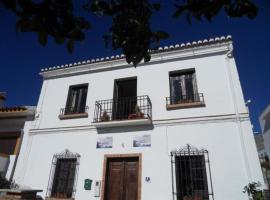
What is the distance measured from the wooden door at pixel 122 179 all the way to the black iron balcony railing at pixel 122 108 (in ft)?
5.43

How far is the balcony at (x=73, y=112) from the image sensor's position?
918 centimetres

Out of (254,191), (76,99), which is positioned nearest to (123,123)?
(76,99)

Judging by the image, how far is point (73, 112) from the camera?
9734 millimetres

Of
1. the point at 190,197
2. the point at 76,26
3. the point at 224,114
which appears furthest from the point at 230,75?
the point at 76,26

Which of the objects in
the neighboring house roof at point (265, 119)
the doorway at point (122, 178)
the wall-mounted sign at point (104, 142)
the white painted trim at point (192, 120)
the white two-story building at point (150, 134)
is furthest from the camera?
the neighboring house roof at point (265, 119)

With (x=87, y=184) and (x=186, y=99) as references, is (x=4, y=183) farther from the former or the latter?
(x=186, y=99)

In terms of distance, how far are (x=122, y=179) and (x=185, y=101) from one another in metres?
3.68

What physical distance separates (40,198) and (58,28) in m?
8.25

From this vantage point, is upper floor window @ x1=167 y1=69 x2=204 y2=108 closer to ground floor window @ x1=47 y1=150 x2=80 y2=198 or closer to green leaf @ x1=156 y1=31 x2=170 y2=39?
ground floor window @ x1=47 y1=150 x2=80 y2=198

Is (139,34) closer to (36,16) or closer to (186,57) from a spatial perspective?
(36,16)

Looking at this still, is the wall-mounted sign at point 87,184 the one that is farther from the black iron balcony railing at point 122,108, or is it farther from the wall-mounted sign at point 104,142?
the black iron balcony railing at point 122,108

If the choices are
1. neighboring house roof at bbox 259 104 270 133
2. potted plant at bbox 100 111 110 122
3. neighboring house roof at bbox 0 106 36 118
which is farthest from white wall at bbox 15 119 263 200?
neighboring house roof at bbox 259 104 270 133

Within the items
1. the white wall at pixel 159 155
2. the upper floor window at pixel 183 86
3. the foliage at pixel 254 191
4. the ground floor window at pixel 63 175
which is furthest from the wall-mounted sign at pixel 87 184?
the foliage at pixel 254 191

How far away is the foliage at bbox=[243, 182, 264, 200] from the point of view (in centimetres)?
576
